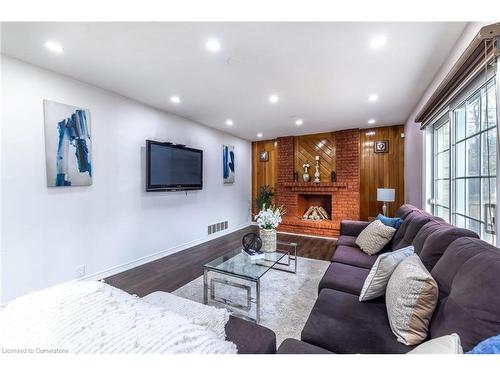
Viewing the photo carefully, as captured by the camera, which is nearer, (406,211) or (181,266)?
(406,211)

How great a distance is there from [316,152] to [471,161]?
360cm

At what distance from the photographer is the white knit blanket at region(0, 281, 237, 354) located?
65 cm

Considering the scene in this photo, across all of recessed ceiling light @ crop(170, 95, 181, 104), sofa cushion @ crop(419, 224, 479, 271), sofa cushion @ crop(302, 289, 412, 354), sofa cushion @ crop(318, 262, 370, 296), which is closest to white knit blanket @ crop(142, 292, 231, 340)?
sofa cushion @ crop(302, 289, 412, 354)

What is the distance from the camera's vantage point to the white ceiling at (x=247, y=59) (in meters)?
1.69

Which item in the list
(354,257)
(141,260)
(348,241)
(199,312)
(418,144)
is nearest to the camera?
(199,312)

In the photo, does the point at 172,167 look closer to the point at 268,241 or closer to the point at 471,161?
the point at 268,241

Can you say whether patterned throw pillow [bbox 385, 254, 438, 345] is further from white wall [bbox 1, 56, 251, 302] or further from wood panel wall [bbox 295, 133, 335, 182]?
wood panel wall [bbox 295, 133, 335, 182]

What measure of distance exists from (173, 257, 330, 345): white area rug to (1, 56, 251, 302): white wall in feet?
4.02

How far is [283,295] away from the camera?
7.65 feet

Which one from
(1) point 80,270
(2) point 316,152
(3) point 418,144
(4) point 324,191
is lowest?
(1) point 80,270

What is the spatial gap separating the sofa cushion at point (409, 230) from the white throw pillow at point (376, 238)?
8 cm

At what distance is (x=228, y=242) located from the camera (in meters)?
4.45

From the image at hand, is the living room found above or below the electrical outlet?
above

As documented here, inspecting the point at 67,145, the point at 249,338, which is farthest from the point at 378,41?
the point at 67,145
